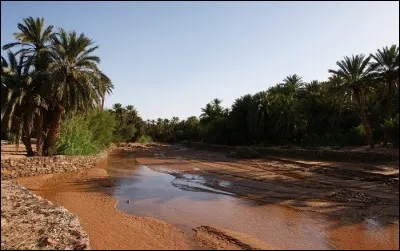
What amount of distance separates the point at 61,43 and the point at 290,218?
747 inches

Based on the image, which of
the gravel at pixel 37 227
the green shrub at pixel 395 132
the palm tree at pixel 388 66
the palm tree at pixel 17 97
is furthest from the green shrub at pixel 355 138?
the gravel at pixel 37 227

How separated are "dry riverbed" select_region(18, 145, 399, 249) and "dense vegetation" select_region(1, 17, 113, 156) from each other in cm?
389

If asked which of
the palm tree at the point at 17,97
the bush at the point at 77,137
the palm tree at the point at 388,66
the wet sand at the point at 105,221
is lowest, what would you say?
the wet sand at the point at 105,221

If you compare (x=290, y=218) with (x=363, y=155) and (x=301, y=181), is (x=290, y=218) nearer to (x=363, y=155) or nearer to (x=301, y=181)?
(x=301, y=181)

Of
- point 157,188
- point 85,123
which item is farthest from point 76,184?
point 85,123

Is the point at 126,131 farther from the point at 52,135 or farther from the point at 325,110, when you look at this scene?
the point at 52,135

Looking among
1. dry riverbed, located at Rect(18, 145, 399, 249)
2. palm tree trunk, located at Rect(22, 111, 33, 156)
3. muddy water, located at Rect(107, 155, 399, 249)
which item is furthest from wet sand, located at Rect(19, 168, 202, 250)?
palm tree trunk, located at Rect(22, 111, 33, 156)

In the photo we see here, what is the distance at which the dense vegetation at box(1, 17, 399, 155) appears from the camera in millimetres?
21906

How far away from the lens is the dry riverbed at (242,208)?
33.0 ft

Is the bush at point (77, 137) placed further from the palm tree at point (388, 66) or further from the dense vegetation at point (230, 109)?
the palm tree at point (388, 66)

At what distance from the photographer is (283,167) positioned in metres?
27.4

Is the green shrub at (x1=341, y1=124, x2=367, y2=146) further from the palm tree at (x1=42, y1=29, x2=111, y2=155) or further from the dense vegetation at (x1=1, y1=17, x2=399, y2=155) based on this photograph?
the palm tree at (x1=42, y1=29, x2=111, y2=155)

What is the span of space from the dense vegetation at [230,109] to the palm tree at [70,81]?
0.06 metres

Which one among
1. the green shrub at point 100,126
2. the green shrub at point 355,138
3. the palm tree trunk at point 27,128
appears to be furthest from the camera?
the green shrub at point 100,126
